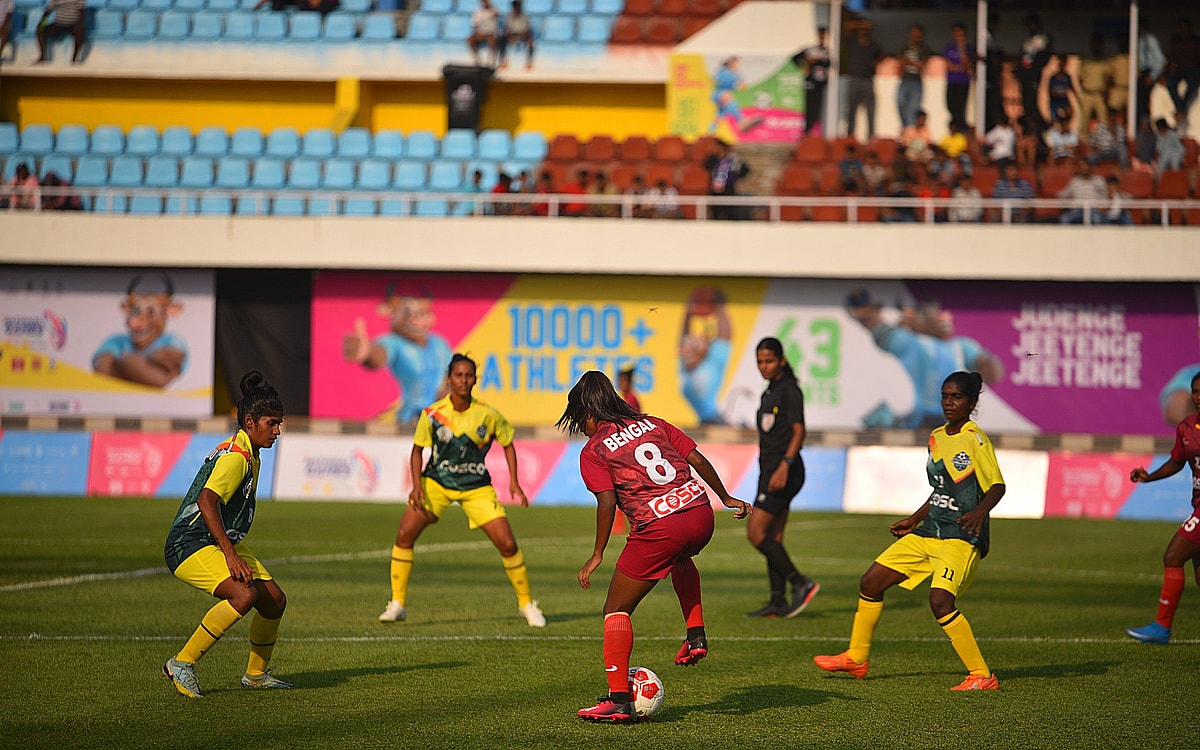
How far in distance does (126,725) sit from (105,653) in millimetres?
2163

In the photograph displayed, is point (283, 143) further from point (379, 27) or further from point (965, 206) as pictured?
point (965, 206)

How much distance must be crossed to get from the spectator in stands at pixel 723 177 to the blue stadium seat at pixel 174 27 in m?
12.6

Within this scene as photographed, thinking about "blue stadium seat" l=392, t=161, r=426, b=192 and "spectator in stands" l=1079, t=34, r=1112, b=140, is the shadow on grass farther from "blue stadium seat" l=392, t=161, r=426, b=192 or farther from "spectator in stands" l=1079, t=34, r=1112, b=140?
"spectator in stands" l=1079, t=34, r=1112, b=140

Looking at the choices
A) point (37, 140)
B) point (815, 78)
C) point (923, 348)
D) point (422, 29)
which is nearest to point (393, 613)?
point (923, 348)

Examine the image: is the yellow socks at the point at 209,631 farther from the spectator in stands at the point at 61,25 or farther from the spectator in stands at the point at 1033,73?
the spectator in stands at the point at 61,25

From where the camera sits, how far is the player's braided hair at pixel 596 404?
24.2 feet

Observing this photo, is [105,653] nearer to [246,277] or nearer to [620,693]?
[620,693]

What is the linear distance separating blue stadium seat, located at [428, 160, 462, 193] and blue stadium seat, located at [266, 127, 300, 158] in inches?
121

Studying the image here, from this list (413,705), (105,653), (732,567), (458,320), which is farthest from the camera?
(458,320)

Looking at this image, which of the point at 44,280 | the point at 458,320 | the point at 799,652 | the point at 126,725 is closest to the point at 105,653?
the point at 126,725

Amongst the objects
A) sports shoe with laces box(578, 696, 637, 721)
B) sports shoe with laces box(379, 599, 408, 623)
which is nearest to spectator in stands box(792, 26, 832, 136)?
sports shoe with laces box(379, 599, 408, 623)

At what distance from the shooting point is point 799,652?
9734 millimetres

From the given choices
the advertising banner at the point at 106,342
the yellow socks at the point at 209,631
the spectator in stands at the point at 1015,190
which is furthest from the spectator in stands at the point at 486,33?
the yellow socks at the point at 209,631

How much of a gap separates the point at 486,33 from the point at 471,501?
69.7ft
